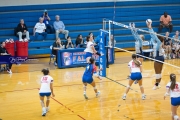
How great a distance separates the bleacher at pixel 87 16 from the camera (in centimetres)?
2686

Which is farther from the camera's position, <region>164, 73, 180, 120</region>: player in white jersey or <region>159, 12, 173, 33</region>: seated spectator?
<region>159, 12, 173, 33</region>: seated spectator

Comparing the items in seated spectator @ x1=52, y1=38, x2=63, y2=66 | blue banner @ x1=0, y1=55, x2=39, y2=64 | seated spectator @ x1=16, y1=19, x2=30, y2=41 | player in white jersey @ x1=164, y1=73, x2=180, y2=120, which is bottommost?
player in white jersey @ x1=164, y1=73, x2=180, y2=120

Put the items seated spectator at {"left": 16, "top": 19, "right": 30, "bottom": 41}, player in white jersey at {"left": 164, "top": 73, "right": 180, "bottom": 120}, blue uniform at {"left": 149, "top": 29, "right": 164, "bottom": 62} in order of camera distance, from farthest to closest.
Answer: seated spectator at {"left": 16, "top": 19, "right": 30, "bottom": 41}, blue uniform at {"left": 149, "top": 29, "right": 164, "bottom": 62}, player in white jersey at {"left": 164, "top": 73, "right": 180, "bottom": 120}

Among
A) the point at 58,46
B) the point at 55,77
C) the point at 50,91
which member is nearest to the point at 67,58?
the point at 58,46

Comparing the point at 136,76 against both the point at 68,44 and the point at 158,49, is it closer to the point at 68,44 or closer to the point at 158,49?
the point at 158,49

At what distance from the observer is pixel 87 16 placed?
29375 millimetres

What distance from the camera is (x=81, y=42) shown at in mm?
24547

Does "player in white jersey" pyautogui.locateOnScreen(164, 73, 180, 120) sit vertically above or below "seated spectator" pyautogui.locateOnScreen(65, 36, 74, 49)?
below

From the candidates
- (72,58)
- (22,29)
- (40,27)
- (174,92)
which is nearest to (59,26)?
(40,27)

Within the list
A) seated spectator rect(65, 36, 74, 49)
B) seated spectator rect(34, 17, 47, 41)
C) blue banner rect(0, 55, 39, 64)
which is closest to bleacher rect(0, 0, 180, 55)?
seated spectator rect(34, 17, 47, 41)

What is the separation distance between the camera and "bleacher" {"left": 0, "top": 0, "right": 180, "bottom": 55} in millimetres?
26859

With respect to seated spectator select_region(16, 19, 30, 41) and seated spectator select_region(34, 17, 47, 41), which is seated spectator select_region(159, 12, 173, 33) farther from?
seated spectator select_region(16, 19, 30, 41)

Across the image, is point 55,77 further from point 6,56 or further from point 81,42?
point 81,42

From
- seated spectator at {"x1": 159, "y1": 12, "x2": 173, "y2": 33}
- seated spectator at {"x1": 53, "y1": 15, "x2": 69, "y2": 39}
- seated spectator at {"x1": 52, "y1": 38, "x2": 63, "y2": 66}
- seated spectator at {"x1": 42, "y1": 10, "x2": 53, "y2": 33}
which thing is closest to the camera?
seated spectator at {"x1": 52, "y1": 38, "x2": 63, "y2": 66}
